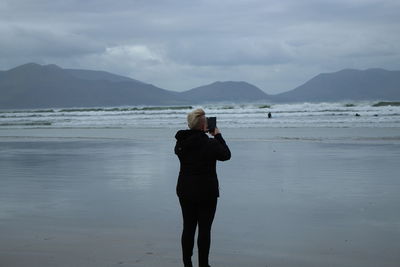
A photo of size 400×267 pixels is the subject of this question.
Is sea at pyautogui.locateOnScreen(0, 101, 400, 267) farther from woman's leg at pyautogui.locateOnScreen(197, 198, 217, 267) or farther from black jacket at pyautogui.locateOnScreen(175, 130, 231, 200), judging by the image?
black jacket at pyautogui.locateOnScreen(175, 130, 231, 200)

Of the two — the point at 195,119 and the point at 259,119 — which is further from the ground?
the point at 195,119

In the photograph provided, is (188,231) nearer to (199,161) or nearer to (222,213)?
(199,161)

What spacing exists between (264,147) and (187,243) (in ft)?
48.0

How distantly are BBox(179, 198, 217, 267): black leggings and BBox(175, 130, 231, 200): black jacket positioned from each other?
11 centimetres

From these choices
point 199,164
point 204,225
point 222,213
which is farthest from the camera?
point 222,213

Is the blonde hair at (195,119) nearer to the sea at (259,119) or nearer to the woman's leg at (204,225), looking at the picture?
the woman's leg at (204,225)

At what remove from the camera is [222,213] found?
886cm

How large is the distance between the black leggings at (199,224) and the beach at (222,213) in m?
0.42

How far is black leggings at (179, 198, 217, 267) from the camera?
19.5ft

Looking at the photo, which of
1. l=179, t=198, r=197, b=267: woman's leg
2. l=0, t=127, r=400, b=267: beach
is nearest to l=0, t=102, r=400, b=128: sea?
l=0, t=127, r=400, b=267: beach

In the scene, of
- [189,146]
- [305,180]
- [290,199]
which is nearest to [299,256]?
[189,146]

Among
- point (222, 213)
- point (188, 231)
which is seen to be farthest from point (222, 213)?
point (188, 231)

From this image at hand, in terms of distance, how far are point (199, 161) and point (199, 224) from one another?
0.67m

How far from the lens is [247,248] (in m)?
6.90
